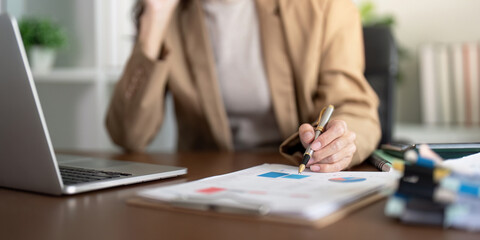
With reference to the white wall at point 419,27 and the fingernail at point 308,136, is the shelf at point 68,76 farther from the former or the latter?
the white wall at point 419,27

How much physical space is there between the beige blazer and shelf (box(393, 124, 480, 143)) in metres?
1.91

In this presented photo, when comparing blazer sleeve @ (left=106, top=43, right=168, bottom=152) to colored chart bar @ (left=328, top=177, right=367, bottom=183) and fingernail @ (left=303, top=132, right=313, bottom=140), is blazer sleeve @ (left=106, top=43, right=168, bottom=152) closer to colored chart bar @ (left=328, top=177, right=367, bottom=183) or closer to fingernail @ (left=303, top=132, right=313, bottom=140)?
fingernail @ (left=303, top=132, right=313, bottom=140)

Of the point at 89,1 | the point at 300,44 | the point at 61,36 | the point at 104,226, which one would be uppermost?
the point at 89,1

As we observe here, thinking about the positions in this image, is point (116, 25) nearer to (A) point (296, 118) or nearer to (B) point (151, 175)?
(A) point (296, 118)

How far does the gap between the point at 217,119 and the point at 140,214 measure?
816 mm

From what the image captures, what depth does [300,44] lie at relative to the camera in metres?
1.32

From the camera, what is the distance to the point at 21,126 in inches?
23.6

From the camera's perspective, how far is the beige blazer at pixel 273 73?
126cm

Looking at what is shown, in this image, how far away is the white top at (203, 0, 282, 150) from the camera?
138cm

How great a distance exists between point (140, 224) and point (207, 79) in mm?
891

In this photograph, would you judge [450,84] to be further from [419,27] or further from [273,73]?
[273,73]

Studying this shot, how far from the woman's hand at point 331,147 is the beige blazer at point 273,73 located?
0.37 m

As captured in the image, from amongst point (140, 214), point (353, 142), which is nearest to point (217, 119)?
point (353, 142)

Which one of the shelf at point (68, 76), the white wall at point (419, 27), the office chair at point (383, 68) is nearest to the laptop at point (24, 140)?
the office chair at point (383, 68)
